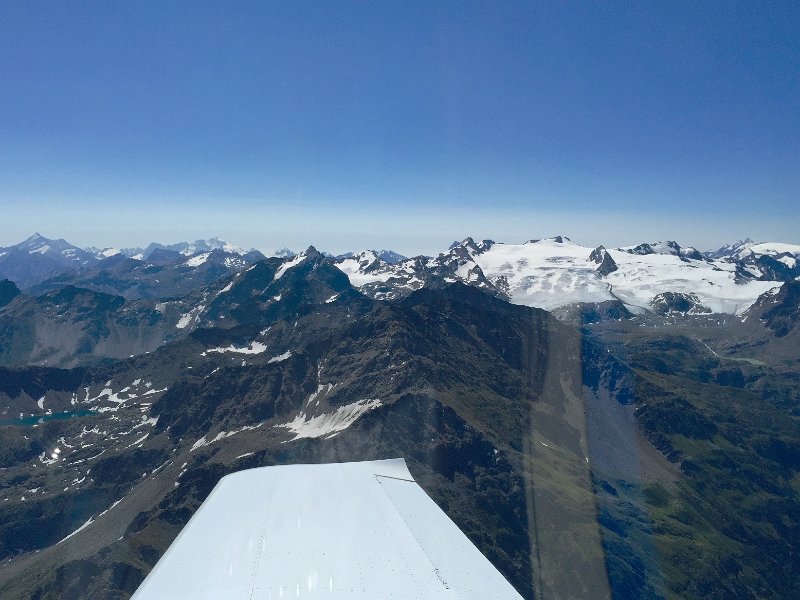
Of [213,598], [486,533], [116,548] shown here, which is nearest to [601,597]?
[486,533]

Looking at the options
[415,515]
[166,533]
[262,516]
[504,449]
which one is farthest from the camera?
[504,449]

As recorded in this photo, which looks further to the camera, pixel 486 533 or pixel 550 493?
pixel 550 493

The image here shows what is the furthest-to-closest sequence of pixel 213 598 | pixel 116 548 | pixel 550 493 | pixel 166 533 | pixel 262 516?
pixel 550 493, pixel 166 533, pixel 116 548, pixel 262 516, pixel 213 598

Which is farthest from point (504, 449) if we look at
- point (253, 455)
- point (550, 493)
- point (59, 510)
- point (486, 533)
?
point (59, 510)

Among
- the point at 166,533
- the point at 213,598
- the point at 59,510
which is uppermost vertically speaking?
the point at 213,598

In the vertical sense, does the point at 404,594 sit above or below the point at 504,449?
above

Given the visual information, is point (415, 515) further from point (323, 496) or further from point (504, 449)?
point (504, 449)
